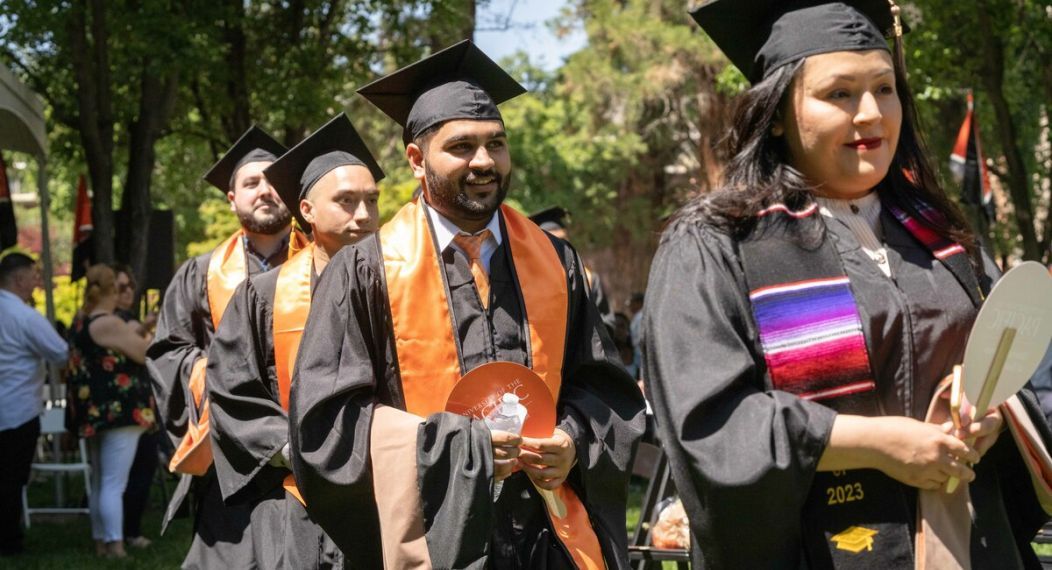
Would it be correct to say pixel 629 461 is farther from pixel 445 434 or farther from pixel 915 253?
pixel 915 253

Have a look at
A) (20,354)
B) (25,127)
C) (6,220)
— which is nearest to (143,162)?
(6,220)

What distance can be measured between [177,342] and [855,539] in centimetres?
399

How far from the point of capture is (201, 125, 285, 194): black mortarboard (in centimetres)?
655

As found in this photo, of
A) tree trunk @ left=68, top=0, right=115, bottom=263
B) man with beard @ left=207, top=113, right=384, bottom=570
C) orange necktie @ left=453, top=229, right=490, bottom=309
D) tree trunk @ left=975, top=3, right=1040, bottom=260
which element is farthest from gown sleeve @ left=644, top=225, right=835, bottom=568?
tree trunk @ left=975, top=3, right=1040, bottom=260

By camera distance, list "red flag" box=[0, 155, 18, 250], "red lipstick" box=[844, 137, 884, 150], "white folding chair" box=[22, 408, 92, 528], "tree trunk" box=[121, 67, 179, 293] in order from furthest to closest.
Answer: "tree trunk" box=[121, 67, 179, 293] → "red flag" box=[0, 155, 18, 250] → "white folding chair" box=[22, 408, 92, 528] → "red lipstick" box=[844, 137, 884, 150]

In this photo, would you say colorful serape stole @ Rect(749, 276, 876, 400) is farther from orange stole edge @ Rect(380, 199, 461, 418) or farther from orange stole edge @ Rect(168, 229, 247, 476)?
orange stole edge @ Rect(168, 229, 247, 476)

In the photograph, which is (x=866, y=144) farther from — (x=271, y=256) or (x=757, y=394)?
(x=271, y=256)

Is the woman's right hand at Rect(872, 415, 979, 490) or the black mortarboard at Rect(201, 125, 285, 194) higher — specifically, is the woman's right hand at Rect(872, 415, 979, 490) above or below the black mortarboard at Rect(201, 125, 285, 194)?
below

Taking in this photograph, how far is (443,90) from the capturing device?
4172 mm

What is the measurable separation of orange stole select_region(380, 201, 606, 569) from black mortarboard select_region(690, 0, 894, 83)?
3.78 feet

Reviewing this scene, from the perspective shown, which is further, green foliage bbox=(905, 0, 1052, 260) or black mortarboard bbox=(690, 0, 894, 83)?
green foliage bbox=(905, 0, 1052, 260)

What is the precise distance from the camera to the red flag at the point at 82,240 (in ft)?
46.8

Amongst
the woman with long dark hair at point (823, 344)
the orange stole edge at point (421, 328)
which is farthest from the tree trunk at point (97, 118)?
the woman with long dark hair at point (823, 344)

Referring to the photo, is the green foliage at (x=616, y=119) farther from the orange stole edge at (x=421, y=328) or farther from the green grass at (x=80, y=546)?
the orange stole edge at (x=421, y=328)
